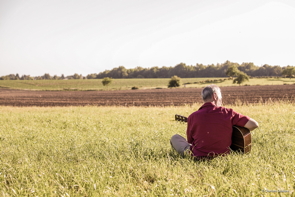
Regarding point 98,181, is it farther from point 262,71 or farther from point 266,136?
point 262,71

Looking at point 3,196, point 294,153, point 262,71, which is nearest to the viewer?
point 3,196

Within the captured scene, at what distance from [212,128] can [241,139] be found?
627 millimetres

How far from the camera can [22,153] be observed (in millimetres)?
5391

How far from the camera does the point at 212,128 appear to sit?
13.1 ft

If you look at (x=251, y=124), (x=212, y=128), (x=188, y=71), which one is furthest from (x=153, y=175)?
(x=188, y=71)

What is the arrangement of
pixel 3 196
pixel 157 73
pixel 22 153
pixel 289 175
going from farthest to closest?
pixel 157 73
pixel 22 153
pixel 289 175
pixel 3 196

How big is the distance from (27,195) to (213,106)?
3246mm

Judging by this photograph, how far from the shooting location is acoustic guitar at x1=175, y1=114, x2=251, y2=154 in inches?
159

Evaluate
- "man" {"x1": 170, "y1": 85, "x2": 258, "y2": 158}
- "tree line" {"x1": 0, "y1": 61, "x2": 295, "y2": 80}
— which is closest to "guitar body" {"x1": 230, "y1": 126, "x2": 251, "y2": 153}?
"man" {"x1": 170, "y1": 85, "x2": 258, "y2": 158}

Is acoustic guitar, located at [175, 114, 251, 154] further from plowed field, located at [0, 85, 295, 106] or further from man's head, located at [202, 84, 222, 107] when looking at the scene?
plowed field, located at [0, 85, 295, 106]

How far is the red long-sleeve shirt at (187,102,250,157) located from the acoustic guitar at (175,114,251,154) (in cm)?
13

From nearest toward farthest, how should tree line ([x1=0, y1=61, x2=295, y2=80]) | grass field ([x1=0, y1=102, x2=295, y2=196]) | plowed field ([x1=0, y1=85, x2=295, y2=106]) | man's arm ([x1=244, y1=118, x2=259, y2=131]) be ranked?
1. grass field ([x1=0, y1=102, x2=295, y2=196])
2. man's arm ([x1=244, y1=118, x2=259, y2=131])
3. plowed field ([x1=0, y1=85, x2=295, y2=106])
4. tree line ([x1=0, y1=61, x2=295, y2=80])

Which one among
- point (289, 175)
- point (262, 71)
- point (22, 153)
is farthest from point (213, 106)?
point (262, 71)

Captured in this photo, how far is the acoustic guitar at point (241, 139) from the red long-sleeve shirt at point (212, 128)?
0.13 meters
